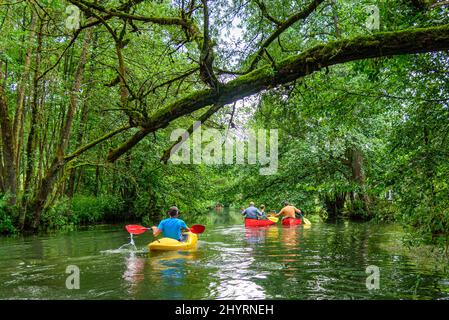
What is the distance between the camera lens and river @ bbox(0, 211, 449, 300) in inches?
234

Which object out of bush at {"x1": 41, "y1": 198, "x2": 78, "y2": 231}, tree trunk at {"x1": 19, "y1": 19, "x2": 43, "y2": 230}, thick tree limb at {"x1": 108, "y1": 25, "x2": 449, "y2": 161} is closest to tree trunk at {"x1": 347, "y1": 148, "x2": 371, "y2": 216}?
bush at {"x1": 41, "y1": 198, "x2": 78, "y2": 231}

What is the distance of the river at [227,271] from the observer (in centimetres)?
595

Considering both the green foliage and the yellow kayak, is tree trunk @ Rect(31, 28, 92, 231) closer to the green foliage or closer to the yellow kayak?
the green foliage

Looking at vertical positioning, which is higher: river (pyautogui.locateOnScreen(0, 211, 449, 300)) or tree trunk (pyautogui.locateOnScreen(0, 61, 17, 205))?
tree trunk (pyautogui.locateOnScreen(0, 61, 17, 205))

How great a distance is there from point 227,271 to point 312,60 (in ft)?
13.3

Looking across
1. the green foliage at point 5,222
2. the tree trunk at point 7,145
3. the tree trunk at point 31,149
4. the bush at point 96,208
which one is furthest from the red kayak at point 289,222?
the tree trunk at point 7,145

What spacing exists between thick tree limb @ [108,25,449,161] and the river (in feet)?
6.86

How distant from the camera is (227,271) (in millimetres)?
7730

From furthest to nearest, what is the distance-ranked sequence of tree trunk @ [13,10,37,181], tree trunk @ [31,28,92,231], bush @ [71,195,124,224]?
1. bush @ [71,195,124,224]
2. tree trunk @ [31,28,92,231]
3. tree trunk @ [13,10,37,181]
